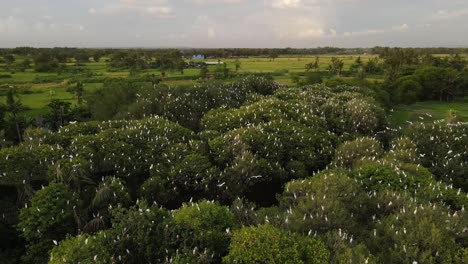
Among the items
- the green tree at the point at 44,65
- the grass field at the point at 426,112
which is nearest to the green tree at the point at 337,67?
the grass field at the point at 426,112

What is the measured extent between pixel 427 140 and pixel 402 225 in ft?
39.8

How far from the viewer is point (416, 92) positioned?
52.8 metres

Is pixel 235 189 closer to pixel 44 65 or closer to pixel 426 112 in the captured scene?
pixel 426 112

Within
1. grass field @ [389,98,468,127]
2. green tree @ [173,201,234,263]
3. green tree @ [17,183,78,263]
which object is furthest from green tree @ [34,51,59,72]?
green tree @ [173,201,234,263]

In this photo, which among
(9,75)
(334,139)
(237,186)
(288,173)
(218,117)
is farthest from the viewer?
(9,75)

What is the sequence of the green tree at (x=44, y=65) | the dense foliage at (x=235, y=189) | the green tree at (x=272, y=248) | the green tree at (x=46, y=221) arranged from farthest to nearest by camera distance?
the green tree at (x=44, y=65) → the green tree at (x=46, y=221) → the dense foliage at (x=235, y=189) → the green tree at (x=272, y=248)

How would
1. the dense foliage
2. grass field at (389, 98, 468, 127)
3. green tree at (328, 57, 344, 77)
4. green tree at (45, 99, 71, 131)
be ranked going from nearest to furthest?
the dense foliage < green tree at (45, 99, 71, 131) < grass field at (389, 98, 468, 127) < green tree at (328, 57, 344, 77)

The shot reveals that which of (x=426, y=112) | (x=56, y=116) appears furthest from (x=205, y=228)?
(x=426, y=112)

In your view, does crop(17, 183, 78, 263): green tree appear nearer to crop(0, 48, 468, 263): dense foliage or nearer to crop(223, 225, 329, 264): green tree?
crop(0, 48, 468, 263): dense foliage

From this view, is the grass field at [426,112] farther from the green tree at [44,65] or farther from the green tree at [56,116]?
the green tree at [44,65]

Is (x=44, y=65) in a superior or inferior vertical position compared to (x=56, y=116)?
superior

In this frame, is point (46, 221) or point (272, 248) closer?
point (272, 248)

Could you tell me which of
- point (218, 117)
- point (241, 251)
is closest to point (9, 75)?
point (218, 117)

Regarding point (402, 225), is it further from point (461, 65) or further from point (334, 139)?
point (461, 65)
